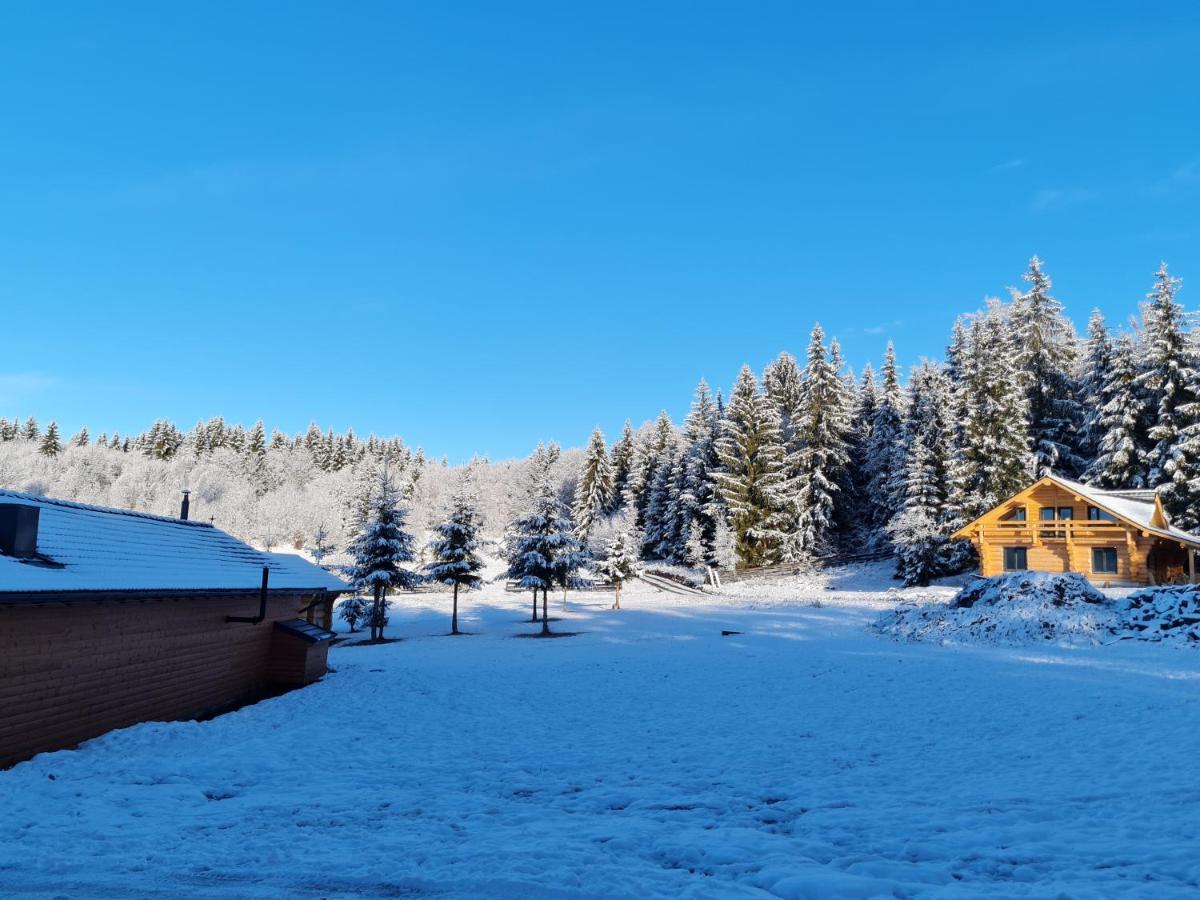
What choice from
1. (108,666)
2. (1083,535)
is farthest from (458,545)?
(1083,535)

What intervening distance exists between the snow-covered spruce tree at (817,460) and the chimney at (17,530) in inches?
1919

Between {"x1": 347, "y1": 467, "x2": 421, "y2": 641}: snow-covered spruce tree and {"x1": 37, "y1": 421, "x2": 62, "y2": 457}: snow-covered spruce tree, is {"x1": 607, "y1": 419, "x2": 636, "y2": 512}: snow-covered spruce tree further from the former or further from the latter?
{"x1": 37, "y1": 421, "x2": 62, "y2": 457}: snow-covered spruce tree

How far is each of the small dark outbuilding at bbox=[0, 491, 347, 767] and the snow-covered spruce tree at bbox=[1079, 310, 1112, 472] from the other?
1927 inches

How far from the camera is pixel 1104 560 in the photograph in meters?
38.4

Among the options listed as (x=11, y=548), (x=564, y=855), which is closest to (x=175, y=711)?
(x=11, y=548)

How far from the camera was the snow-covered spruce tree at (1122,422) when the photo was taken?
1683 inches

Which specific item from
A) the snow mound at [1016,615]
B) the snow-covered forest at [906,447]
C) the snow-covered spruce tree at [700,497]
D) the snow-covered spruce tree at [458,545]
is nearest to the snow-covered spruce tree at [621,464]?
the snow-covered forest at [906,447]

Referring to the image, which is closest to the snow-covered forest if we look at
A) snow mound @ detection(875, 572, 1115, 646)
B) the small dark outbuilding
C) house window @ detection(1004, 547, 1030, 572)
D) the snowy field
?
house window @ detection(1004, 547, 1030, 572)

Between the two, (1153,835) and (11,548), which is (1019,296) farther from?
(11,548)

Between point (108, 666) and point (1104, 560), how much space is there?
44916 millimetres

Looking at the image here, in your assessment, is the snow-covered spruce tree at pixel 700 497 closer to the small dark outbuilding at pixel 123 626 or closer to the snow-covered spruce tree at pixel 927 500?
the snow-covered spruce tree at pixel 927 500

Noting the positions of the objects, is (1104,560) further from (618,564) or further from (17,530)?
(17,530)

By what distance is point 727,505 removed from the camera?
56.9m

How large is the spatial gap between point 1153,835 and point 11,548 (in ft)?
56.3
